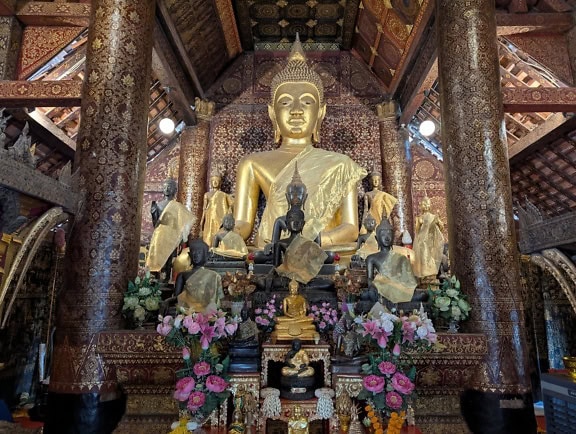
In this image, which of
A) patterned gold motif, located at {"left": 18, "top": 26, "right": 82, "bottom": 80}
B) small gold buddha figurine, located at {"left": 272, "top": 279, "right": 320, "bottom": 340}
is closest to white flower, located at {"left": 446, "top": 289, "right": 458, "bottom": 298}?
small gold buddha figurine, located at {"left": 272, "top": 279, "right": 320, "bottom": 340}

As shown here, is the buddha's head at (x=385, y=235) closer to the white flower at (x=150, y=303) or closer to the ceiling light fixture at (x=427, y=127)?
the white flower at (x=150, y=303)

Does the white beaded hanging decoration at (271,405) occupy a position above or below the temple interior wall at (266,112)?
below

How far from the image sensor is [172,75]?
6.68m

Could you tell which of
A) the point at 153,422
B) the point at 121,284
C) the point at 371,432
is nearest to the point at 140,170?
the point at 121,284

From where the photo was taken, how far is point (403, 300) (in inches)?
150

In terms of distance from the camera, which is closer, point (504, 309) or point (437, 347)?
point (437, 347)

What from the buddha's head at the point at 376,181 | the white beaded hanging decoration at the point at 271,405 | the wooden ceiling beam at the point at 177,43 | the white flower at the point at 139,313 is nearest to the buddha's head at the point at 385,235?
the white beaded hanging decoration at the point at 271,405

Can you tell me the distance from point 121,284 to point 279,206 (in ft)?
9.23

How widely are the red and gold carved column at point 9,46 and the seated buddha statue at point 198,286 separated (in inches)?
153

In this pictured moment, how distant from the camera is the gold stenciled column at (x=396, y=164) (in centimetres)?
750

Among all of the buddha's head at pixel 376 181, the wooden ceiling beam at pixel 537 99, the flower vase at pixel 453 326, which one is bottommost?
the flower vase at pixel 453 326

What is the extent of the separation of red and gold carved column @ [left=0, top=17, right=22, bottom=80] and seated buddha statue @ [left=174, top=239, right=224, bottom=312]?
12.8 feet

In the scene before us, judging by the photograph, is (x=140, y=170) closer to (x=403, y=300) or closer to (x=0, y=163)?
(x=0, y=163)

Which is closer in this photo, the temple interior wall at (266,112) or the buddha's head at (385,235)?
the buddha's head at (385,235)
